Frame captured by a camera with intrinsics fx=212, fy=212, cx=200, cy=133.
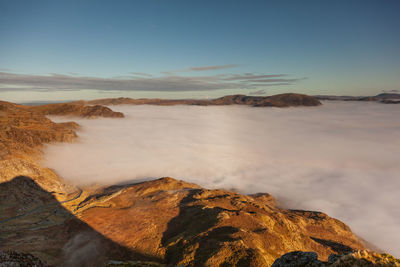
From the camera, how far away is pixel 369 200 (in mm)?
112438

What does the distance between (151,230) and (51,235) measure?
40.6 feet

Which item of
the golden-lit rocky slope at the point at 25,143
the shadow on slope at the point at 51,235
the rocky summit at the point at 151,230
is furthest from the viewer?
the golden-lit rocky slope at the point at 25,143

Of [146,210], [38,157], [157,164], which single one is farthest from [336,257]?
[157,164]

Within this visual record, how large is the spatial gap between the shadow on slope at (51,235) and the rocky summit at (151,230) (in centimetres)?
10

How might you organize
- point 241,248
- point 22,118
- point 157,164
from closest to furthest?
point 241,248 → point 22,118 → point 157,164

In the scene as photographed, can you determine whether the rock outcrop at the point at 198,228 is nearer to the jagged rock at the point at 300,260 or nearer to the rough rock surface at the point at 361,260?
the jagged rock at the point at 300,260

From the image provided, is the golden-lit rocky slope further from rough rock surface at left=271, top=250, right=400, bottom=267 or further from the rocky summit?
rough rock surface at left=271, top=250, right=400, bottom=267

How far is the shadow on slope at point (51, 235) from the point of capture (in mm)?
22192

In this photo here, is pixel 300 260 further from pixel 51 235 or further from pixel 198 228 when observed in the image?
pixel 51 235

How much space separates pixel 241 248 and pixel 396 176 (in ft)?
629

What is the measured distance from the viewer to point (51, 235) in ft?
86.9

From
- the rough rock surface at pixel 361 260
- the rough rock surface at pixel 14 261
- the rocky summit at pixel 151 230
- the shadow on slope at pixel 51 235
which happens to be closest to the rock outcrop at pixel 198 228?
the rocky summit at pixel 151 230

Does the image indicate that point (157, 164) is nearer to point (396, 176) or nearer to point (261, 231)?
point (261, 231)

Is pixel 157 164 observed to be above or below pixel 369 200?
above
